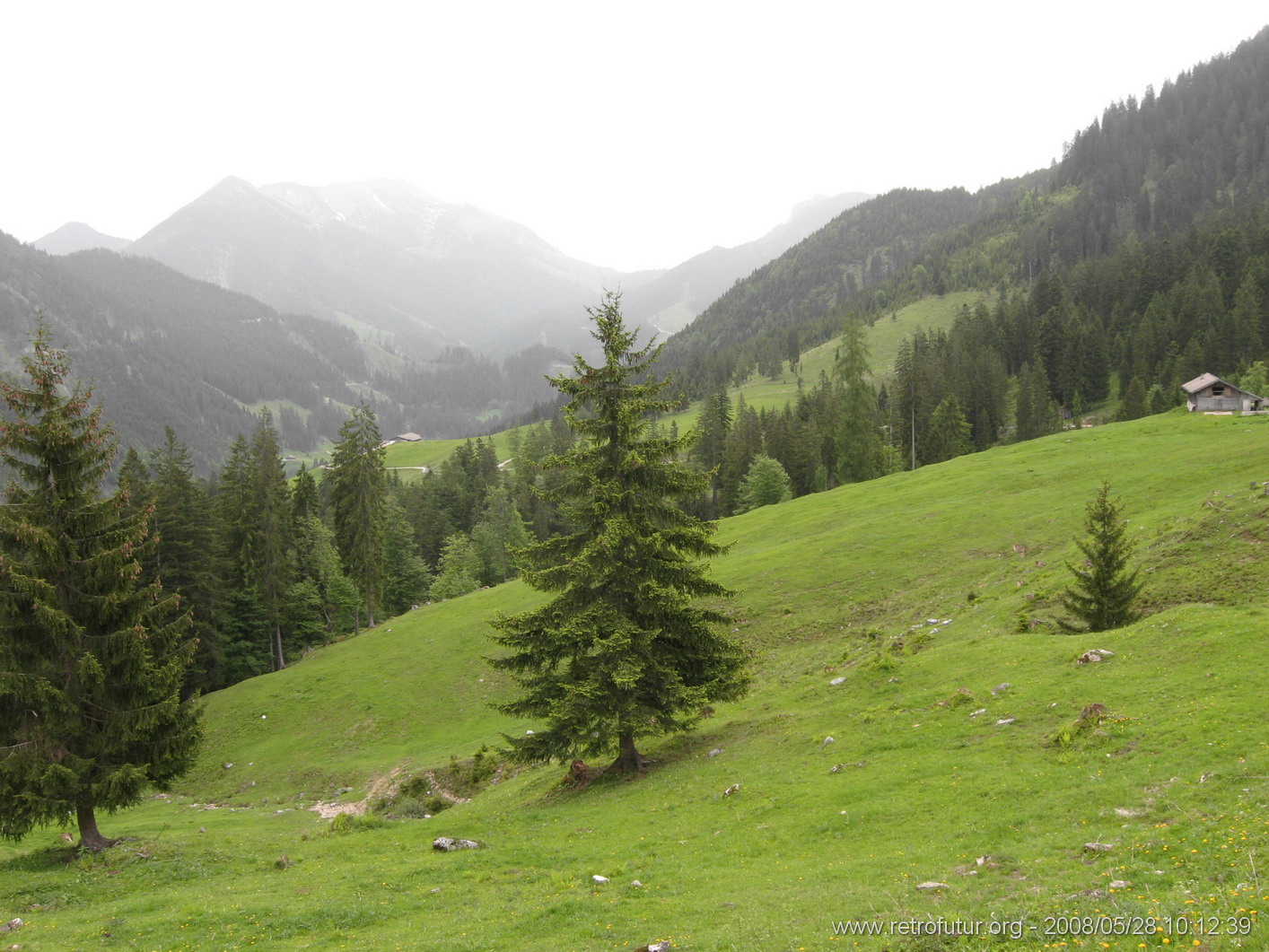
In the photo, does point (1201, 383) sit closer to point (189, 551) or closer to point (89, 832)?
point (89, 832)

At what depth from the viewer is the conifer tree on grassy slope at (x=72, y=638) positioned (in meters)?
20.7

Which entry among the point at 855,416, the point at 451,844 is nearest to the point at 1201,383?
the point at 855,416

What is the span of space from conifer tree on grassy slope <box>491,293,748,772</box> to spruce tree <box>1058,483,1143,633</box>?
13.1m

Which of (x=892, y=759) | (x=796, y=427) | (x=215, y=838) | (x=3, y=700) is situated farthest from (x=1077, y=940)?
(x=796, y=427)

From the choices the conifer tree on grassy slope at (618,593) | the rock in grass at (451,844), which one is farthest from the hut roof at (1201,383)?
the rock in grass at (451,844)

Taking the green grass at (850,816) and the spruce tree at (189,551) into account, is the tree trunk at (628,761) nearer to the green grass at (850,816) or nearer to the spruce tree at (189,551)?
the green grass at (850,816)

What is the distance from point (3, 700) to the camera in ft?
68.8

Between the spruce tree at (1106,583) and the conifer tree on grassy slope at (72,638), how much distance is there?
105ft

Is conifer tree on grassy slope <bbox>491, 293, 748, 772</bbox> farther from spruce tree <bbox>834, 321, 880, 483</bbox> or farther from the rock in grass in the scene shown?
spruce tree <bbox>834, 321, 880, 483</bbox>

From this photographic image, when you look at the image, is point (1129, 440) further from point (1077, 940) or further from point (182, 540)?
point (182, 540)

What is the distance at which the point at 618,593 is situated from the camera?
25516 mm

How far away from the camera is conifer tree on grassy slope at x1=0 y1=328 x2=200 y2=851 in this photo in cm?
2073

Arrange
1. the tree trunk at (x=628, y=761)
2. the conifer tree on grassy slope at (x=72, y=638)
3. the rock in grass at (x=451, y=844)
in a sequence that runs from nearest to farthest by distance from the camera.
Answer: the rock in grass at (x=451, y=844), the conifer tree on grassy slope at (x=72, y=638), the tree trunk at (x=628, y=761)

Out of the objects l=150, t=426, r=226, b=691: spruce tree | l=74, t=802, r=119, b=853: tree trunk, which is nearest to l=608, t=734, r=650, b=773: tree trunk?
l=74, t=802, r=119, b=853: tree trunk
